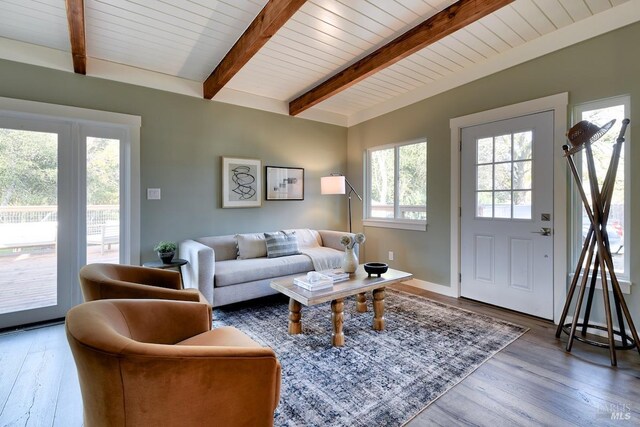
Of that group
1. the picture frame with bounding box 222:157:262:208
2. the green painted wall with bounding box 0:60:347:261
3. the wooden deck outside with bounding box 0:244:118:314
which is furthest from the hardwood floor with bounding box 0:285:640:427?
the picture frame with bounding box 222:157:262:208

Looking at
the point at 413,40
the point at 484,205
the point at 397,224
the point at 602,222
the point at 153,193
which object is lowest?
the point at 397,224

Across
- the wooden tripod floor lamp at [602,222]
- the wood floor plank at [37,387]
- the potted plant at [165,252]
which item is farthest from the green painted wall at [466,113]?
the wood floor plank at [37,387]

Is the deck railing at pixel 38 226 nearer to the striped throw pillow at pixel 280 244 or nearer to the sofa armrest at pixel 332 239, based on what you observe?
the striped throw pillow at pixel 280 244

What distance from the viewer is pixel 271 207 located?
4211 millimetres

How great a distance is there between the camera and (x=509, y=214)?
309 cm

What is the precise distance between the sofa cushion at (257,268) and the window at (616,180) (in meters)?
2.62

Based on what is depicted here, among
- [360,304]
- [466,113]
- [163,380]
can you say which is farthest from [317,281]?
[466,113]

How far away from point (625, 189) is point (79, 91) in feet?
15.8

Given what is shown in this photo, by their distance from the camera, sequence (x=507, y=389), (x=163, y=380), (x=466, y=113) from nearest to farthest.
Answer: (x=163, y=380), (x=507, y=389), (x=466, y=113)

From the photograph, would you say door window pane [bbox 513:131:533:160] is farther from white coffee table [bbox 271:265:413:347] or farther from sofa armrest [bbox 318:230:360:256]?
sofa armrest [bbox 318:230:360:256]

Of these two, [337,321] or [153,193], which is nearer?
[337,321]

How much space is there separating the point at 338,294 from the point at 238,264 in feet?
4.60

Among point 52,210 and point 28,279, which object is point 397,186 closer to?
point 52,210

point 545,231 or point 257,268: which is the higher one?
point 545,231
